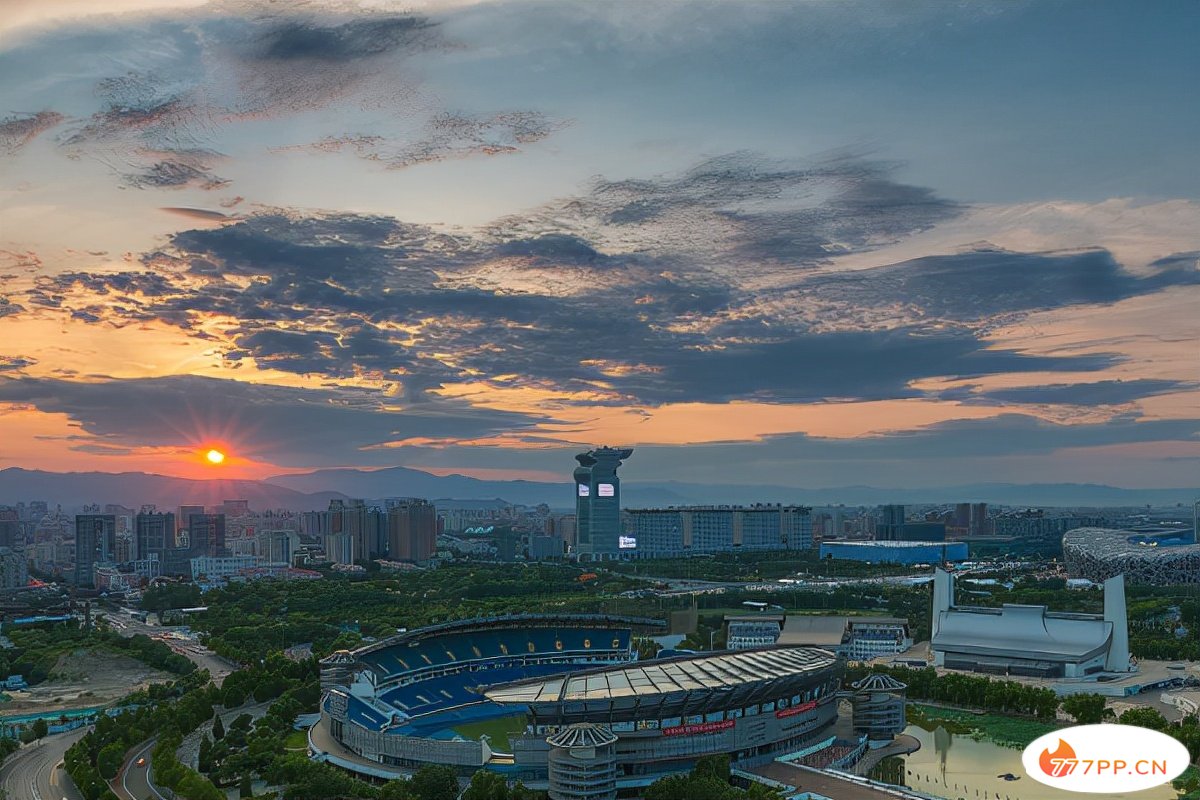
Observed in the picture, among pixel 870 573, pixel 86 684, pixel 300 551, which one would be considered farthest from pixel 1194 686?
pixel 300 551

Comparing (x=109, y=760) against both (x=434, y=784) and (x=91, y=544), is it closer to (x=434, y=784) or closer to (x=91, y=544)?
(x=434, y=784)

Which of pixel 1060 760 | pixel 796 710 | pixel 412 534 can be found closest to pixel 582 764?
pixel 796 710

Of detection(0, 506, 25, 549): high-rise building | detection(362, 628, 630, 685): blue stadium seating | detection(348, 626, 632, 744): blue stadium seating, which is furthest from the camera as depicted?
detection(0, 506, 25, 549): high-rise building

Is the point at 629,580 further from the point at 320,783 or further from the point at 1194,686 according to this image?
the point at 320,783

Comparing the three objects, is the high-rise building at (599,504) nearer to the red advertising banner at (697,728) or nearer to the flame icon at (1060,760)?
the red advertising banner at (697,728)

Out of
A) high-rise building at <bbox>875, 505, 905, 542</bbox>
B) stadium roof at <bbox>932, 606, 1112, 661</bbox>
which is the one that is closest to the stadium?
stadium roof at <bbox>932, 606, 1112, 661</bbox>

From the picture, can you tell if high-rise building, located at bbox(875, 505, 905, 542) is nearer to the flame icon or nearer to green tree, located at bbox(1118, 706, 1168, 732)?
green tree, located at bbox(1118, 706, 1168, 732)
